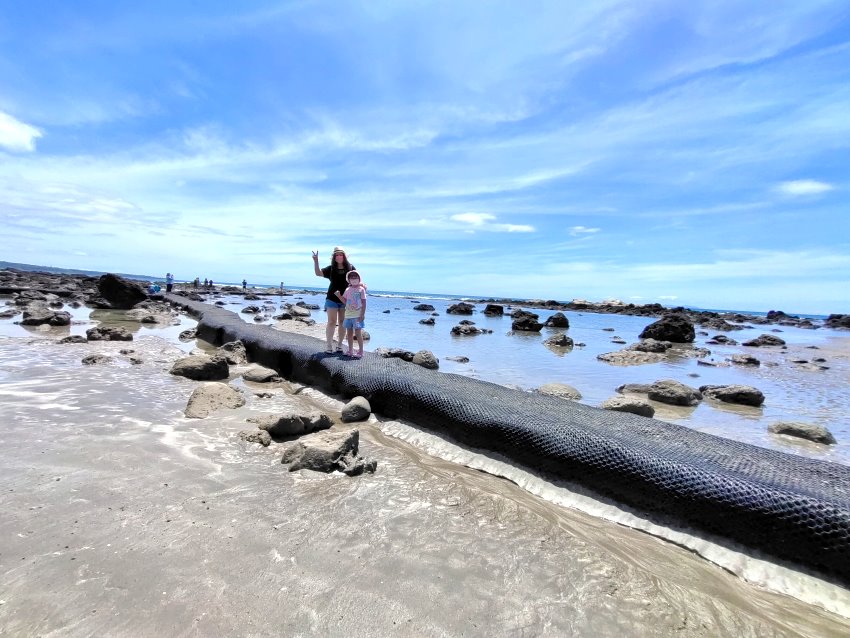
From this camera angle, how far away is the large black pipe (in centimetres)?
282

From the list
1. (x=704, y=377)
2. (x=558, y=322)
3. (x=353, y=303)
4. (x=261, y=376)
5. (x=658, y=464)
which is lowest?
(x=704, y=377)

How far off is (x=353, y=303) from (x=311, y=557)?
5.09 meters

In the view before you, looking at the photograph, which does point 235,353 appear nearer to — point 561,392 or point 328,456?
point 328,456

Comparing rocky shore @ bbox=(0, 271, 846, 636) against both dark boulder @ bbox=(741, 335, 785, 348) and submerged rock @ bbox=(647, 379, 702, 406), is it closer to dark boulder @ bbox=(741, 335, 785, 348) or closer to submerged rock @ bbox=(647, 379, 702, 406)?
submerged rock @ bbox=(647, 379, 702, 406)

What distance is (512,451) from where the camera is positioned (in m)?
4.24

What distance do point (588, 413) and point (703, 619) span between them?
9.03 ft

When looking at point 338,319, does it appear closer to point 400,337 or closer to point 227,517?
point 227,517

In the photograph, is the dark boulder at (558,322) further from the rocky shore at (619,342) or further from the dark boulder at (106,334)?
the dark boulder at (106,334)

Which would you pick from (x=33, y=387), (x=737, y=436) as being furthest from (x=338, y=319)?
(x=737, y=436)

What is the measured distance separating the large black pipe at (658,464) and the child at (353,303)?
57.2 inches

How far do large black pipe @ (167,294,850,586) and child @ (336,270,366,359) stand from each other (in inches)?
57.2

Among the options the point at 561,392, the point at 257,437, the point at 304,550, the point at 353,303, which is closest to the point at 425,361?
the point at 353,303

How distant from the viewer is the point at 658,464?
11.2 ft

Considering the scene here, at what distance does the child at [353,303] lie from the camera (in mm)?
7248
